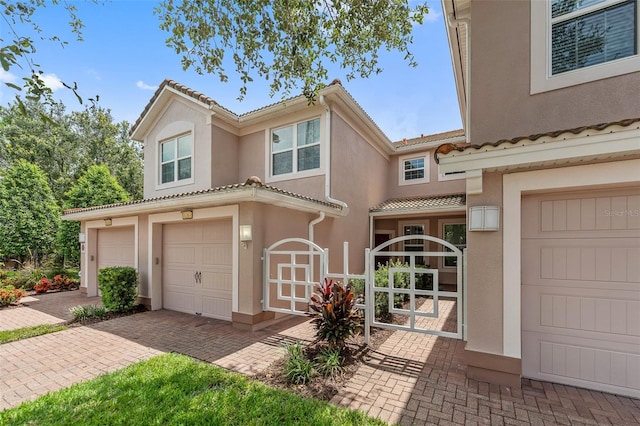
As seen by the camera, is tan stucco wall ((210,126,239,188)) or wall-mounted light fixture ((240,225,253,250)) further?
tan stucco wall ((210,126,239,188))

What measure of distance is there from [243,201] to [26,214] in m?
17.8

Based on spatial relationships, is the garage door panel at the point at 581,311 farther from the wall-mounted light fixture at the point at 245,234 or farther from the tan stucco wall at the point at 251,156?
the tan stucco wall at the point at 251,156

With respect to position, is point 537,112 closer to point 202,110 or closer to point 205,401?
point 205,401

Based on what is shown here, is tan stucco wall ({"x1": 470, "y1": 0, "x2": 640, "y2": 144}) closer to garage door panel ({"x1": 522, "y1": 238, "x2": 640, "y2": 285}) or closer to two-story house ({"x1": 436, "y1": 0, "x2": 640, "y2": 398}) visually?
two-story house ({"x1": 436, "y1": 0, "x2": 640, "y2": 398})

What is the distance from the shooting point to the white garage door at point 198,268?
8.38 meters

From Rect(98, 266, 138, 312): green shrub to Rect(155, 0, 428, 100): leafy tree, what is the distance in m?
7.06

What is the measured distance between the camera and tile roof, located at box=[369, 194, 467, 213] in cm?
1143

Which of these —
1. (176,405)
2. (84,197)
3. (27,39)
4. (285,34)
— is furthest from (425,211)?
(84,197)

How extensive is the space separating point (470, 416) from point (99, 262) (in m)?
14.3

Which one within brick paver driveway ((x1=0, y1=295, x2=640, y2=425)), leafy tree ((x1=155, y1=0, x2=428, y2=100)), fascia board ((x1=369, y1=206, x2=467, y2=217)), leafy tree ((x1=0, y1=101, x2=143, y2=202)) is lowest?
brick paver driveway ((x1=0, y1=295, x2=640, y2=425))

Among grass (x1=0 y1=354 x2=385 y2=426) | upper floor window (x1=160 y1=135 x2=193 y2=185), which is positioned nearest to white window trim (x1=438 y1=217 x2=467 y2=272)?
grass (x1=0 y1=354 x2=385 y2=426)

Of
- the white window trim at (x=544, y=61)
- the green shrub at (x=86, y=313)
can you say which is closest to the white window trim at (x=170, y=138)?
the green shrub at (x=86, y=313)

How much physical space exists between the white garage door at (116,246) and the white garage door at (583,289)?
11751 millimetres

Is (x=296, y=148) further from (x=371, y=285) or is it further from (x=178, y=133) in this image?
(x=371, y=285)
